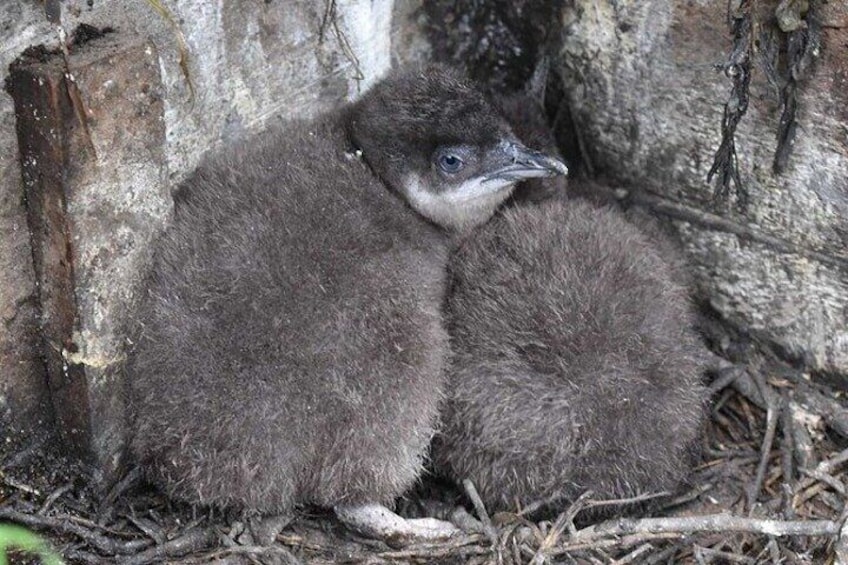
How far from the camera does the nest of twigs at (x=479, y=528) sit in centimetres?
285

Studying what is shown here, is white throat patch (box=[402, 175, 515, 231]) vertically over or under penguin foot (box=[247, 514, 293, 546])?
over

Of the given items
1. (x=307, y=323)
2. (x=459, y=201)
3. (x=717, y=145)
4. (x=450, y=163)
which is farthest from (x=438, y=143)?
(x=717, y=145)

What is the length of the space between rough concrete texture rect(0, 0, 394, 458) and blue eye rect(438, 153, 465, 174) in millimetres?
605

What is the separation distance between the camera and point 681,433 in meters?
3.05

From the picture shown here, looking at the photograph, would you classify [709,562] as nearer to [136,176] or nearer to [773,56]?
[773,56]

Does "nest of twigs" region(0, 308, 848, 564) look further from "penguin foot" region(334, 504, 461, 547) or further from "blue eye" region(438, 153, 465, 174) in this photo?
"blue eye" region(438, 153, 465, 174)

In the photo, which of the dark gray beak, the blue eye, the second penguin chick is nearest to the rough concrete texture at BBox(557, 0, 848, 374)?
the second penguin chick

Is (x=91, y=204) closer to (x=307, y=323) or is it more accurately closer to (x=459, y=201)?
(x=307, y=323)

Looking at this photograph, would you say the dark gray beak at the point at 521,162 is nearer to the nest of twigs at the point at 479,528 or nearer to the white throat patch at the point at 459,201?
the white throat patch at the point at 459,201

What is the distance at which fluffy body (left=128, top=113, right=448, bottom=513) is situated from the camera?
2771 millimetres

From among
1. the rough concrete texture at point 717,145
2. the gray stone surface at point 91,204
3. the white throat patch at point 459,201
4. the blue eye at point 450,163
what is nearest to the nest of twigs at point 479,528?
the gray stone surface at point 91,204

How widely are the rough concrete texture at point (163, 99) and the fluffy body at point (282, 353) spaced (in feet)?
0.46

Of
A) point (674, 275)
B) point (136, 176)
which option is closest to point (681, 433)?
point (674, 275)

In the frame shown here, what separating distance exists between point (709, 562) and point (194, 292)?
1.47 metres
